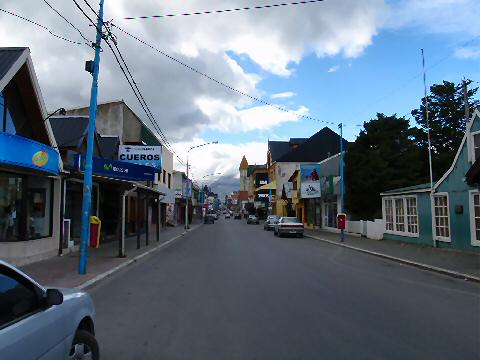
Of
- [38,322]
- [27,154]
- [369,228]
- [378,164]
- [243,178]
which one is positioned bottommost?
[369,228]

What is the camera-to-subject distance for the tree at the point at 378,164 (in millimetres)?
32406

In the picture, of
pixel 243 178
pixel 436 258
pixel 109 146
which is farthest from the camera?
pixel 243 178

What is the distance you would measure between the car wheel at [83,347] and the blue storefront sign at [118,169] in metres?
12.1

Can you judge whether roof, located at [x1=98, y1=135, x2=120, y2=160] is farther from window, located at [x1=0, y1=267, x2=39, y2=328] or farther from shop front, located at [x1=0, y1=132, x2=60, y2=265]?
window, located at [x1=0, y1=267, x2=39, y2=328]

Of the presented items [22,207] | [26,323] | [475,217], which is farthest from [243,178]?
[26,323]

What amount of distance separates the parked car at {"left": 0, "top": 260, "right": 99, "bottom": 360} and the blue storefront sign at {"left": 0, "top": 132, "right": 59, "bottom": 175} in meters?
8.76

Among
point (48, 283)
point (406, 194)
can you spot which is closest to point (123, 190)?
point (48, 283)

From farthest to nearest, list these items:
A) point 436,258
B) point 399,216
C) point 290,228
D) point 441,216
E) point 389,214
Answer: point 290,228 → point 389,214 → point 399,216 → point 441,216 → point 436,258

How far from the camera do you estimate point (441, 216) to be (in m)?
21.2

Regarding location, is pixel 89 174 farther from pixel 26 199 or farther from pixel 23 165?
pixel 26 199

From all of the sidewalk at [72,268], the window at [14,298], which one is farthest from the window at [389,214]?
the window at [14,298]

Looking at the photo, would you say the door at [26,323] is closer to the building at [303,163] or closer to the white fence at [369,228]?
the white fence at [369,228]

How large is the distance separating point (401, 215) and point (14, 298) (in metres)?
24.2

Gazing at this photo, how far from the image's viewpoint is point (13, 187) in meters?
14.9
